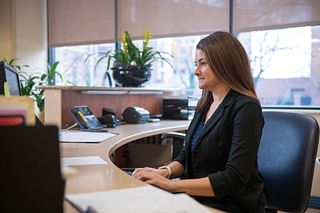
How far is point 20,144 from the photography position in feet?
1.64

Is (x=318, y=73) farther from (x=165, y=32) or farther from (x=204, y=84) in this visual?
(x=204, y=84)

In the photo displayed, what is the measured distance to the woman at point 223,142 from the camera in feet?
3.66

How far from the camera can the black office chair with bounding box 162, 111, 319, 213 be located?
1.29 m

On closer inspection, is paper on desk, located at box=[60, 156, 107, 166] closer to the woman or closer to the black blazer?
the woman

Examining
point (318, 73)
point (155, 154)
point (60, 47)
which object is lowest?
point (155, 154)

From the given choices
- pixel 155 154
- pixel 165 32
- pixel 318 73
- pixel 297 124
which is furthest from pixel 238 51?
pixel 165 32

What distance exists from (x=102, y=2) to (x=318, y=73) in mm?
2732

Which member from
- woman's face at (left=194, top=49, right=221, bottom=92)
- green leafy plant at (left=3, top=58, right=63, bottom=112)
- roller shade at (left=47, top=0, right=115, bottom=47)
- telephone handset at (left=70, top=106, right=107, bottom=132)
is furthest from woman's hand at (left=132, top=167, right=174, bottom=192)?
roller shade at (left=47, top=0, right=115, bottom=47)

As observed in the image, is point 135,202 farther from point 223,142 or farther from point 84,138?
point 84,138

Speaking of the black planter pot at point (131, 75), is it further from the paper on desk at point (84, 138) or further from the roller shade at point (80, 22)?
the roller shade at point (80, 22)

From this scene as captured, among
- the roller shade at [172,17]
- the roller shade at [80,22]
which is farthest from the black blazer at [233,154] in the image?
the roller shade at [80,22]

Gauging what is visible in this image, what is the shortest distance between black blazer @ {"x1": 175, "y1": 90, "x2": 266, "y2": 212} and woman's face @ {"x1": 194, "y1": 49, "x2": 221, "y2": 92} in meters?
0.09

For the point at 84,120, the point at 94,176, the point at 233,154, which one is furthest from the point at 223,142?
the point at 84,120

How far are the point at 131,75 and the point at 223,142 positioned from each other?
1714 mm
